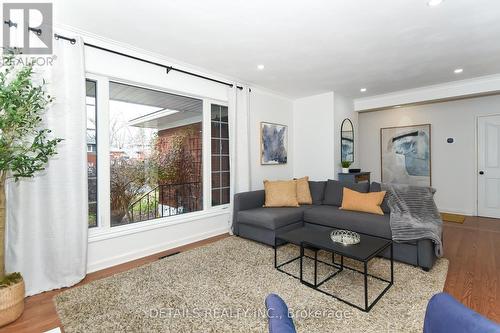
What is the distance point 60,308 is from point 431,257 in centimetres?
355

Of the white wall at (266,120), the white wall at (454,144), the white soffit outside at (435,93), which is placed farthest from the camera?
the white wall at (454,144)

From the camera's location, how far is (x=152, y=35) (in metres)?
2.65

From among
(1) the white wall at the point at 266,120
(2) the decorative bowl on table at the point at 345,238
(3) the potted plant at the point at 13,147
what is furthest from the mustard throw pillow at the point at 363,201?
(3) the potted plant at the point at 13,147

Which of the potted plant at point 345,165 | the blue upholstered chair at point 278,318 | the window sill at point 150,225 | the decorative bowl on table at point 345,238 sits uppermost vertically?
the potted plant at point 345,165

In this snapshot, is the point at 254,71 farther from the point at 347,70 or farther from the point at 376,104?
the point at 376,104

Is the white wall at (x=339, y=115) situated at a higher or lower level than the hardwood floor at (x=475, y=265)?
higher

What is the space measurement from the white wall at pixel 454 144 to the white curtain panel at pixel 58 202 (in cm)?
619

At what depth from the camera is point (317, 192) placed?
4.21 m

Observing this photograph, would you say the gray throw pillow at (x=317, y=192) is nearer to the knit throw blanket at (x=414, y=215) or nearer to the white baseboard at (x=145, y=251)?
the knit throw blanket at (x=414, y=215)

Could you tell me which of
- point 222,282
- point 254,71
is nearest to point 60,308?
point 222,282

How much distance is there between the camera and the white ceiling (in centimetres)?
216

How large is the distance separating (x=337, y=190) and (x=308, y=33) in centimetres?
243

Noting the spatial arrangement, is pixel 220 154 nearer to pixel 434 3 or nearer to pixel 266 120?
pixel 266 120

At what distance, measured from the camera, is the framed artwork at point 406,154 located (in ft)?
17.7
